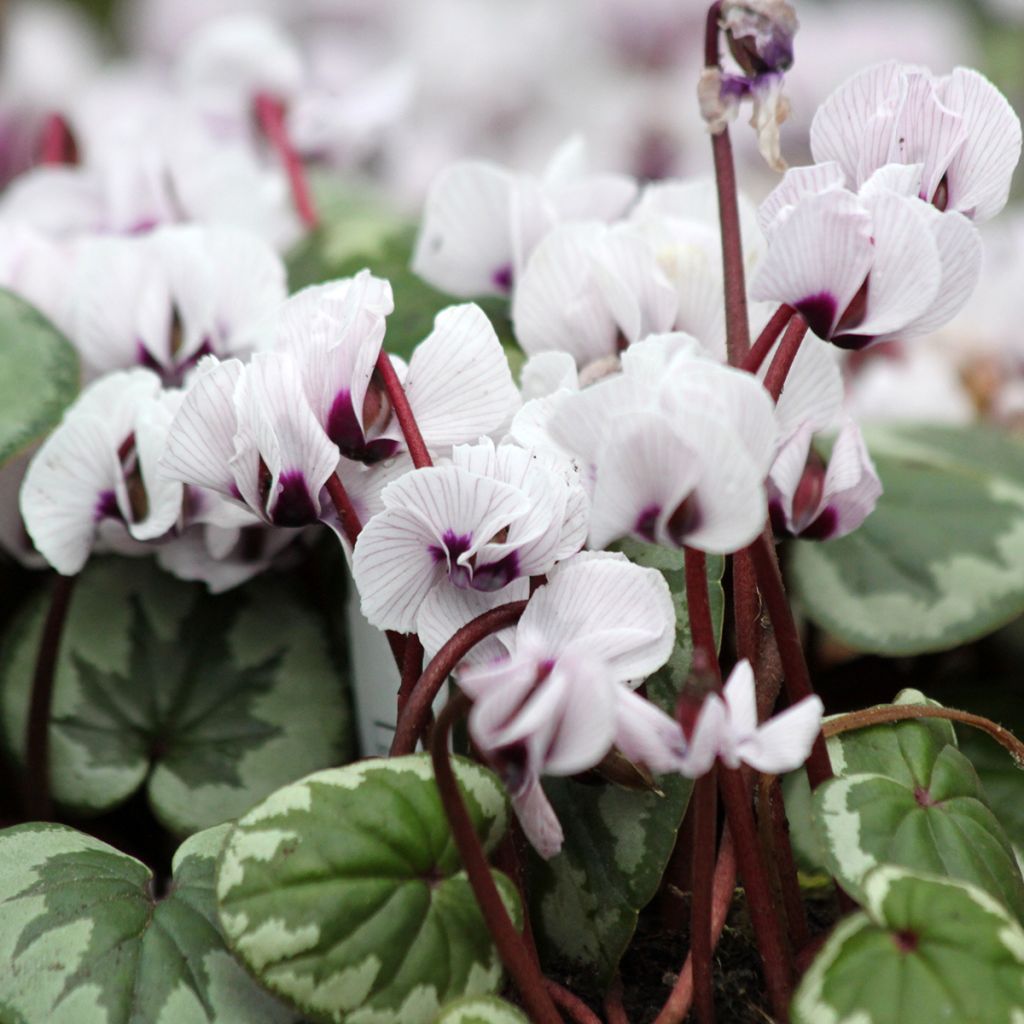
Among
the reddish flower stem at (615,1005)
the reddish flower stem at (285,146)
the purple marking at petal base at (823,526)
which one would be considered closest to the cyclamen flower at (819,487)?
the purple marking at petal base at (823,526)

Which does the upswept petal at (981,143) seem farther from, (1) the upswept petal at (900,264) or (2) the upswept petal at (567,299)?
(2) the upswept petal at (567,299)

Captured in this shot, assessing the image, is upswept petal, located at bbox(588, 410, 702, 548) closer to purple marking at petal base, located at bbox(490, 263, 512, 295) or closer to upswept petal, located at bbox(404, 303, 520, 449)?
upswept petal, located at bbox(404, 303, 520, 449)

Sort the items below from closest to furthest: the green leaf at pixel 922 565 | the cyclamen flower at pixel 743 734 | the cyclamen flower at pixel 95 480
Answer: the cyclamen flower at pixel 743 734, the cyclamen flower at pixel 95 480, the green leaf at pixel 922 565

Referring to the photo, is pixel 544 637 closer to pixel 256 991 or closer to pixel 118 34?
pixel 256 991

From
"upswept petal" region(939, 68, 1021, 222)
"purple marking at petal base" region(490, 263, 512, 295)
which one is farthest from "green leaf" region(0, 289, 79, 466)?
"upswept petal" region(939, 68, 1021, 222)

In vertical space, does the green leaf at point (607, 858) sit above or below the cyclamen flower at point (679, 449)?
below

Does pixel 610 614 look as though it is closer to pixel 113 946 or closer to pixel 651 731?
pixel 651 731
